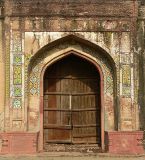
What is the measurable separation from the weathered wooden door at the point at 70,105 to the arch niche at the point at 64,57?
482 mm

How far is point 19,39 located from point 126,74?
3.28m

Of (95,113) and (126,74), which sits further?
(95,113)

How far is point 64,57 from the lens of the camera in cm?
1141

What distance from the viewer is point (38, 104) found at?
11180 mm

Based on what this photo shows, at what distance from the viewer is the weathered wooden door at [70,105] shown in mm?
11758

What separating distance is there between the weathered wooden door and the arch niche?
0.48 metres

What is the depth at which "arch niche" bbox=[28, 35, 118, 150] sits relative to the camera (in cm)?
1115

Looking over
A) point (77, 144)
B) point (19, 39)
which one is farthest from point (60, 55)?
point (77, 144)

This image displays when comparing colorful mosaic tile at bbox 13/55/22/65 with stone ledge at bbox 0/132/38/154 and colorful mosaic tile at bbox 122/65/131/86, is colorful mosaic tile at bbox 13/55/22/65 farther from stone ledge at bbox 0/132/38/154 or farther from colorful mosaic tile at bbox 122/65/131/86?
colorful mosaic tile at bbox 122/65/131/86

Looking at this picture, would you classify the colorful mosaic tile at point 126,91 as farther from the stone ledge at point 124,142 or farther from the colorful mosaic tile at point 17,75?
the colorful mosaic tile at point 17,75

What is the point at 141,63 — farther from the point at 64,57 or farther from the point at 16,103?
the point at 16,103

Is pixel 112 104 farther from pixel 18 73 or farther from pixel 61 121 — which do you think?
pixel 18 73

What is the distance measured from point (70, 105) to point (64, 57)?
1.56 metres

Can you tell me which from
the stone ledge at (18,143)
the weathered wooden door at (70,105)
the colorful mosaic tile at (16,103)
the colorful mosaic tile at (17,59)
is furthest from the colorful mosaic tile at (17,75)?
the stone ledge at (18,143)
